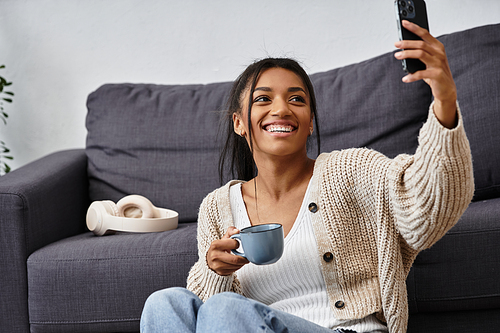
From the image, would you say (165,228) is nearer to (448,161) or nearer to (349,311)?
(349,311)

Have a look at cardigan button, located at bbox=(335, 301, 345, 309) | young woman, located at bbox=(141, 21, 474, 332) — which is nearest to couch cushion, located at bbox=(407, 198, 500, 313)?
young woman, located at bbox=(141, 21, 474, 332)

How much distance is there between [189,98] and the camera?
2016 mm

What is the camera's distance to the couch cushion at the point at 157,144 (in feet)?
6.11

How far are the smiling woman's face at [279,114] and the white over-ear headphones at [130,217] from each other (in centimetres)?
63

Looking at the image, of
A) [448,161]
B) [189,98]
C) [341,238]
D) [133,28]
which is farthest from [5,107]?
[448,161]

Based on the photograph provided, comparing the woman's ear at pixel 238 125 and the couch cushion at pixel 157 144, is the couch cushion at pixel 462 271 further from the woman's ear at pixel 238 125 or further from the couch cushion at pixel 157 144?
the couch cushion at pixel 157 144

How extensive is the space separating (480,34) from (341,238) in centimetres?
106

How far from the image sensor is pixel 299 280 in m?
1.05

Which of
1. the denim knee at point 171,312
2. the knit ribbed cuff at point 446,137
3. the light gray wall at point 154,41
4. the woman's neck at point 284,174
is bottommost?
the denim knee at point 171,312

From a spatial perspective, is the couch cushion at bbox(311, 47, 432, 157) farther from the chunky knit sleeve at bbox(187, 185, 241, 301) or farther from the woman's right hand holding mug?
the woman's right hand holding mug

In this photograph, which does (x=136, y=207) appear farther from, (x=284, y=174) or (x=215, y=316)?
(x=215, y=316)

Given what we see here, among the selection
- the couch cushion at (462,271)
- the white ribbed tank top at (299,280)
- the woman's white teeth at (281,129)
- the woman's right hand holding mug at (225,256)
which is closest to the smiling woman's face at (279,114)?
the woman's white teeth at (281,129)

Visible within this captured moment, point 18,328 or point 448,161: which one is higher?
point 448,161

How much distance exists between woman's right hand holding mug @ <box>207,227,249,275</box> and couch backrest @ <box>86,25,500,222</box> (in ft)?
2.59
